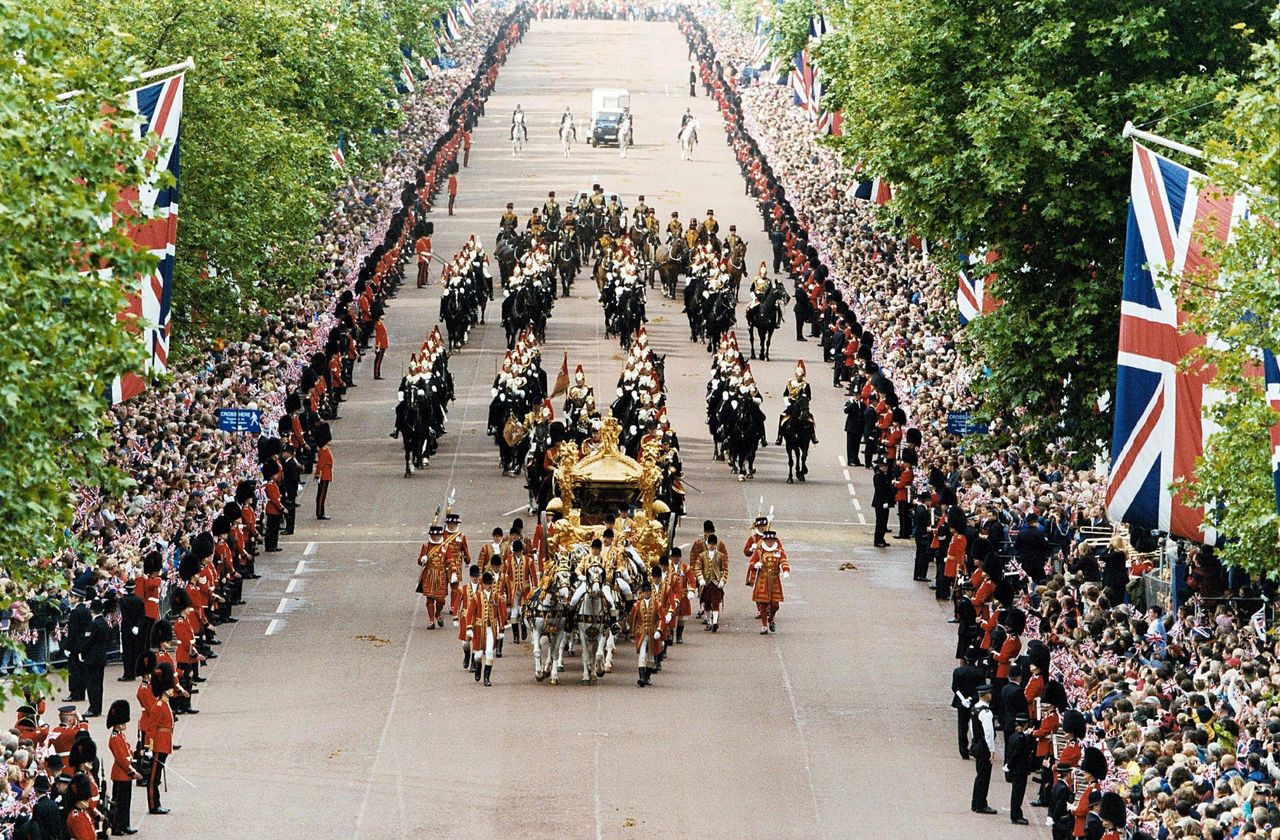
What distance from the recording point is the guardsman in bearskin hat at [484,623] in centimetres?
2834

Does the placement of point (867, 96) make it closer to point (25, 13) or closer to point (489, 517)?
point (489, 517)

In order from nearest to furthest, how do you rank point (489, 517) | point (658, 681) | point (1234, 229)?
point (1234, 229)
point (658, 681)
point (489, 517)

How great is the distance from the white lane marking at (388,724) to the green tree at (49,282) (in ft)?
Result: 15.6

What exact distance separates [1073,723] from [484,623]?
7467mm

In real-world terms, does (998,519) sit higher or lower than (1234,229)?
lower

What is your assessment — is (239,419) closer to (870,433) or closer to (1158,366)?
(870,433)

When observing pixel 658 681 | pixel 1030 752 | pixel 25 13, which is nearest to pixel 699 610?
pixel 658 681

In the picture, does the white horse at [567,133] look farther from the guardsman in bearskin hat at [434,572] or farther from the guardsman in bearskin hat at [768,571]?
the guardsman in bearskin hat at [768,571]

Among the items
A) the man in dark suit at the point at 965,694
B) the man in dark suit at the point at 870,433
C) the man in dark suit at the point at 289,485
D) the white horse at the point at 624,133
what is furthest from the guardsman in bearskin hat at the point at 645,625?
the white horse at the point at 624,133

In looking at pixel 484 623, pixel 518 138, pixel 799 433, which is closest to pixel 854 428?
pixel 799 433

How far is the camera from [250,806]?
24.0m

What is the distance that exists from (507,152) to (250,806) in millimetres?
61435

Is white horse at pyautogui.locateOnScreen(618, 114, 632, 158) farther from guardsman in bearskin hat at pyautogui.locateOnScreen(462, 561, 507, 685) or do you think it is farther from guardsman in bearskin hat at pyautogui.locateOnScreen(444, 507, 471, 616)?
guardsman in bearskin hat at pyautogui.locateOnScreen(462, 561, 507, 685)

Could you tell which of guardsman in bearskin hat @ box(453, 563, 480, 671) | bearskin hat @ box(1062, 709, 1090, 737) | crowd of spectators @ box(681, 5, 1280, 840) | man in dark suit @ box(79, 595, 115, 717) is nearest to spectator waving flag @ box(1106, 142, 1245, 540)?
crowd of spectators @ box(681, 5, 1280, 840)
